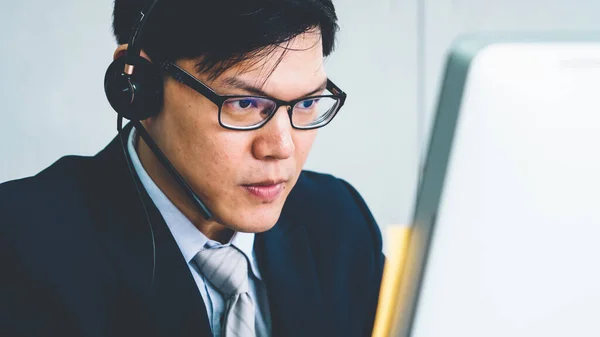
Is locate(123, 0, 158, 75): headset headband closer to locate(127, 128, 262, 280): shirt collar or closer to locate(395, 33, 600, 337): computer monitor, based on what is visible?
locate(127, 128, 262, 280): shirt collar

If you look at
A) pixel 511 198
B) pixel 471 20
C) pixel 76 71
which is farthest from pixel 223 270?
pixel 471 20

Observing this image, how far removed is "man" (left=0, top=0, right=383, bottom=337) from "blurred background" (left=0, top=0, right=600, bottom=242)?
21.1 inches

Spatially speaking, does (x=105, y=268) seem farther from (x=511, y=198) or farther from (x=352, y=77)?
(x=352, y=77)

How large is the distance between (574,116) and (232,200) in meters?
0.55

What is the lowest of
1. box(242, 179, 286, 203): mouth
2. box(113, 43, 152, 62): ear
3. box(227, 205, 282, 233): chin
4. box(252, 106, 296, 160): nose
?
box(227, 205, 282, 233): chin

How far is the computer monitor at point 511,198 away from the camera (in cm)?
38

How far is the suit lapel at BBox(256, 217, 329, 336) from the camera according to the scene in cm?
99

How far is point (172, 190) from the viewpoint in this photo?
3.12 feet

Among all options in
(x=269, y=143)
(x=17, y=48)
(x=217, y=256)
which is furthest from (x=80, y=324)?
(x=17, y=48)

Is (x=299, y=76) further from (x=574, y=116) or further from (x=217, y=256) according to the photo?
(x=574, y=116)

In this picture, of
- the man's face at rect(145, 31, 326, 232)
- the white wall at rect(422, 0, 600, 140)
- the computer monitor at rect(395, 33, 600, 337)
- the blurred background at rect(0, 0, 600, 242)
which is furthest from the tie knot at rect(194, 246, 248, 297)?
the white wall at rect(422, 0, 600, 140)

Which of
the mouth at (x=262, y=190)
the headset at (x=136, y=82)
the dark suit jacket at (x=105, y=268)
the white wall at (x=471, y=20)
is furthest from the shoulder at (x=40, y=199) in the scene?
the white wall at (x=471, y=20)

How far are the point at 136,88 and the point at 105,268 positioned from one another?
9.9 inches

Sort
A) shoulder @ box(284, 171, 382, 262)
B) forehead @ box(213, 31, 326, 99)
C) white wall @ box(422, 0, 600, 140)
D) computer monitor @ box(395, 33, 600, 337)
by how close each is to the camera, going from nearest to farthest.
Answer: computer monitor @ box(395, 33, 600, 337)
forehead @ box(213, 31, 326, 99)
shoulder @ box(284, 171, 382, 262)
white wall @ box(422, 0, 600, 140)
